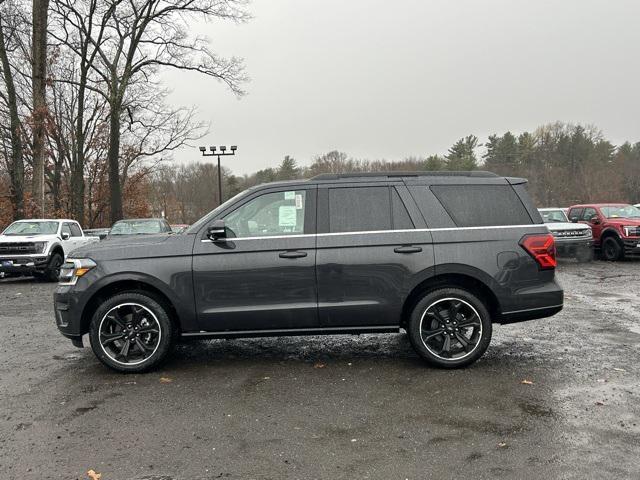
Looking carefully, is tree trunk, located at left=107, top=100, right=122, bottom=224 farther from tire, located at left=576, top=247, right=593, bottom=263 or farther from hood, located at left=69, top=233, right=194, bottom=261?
hood, located at left=69, top=233, right=194, bottom=261

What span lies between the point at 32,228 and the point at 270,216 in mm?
12747

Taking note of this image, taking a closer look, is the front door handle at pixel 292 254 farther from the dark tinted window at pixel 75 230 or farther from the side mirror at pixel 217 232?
the dark tinted window at pixel 75 230

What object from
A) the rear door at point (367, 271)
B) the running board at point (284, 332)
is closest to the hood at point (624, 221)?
the rear door at point (367, 271)

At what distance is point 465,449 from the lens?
3293mm

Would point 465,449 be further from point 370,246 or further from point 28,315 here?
point 28,315

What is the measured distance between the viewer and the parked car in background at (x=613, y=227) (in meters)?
15.1

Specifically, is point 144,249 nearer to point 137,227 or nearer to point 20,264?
point 20,264

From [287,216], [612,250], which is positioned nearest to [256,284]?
[287,216]

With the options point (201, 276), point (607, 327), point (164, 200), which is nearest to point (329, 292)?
point (201, 276)

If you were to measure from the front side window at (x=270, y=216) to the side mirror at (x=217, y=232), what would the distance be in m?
0.11

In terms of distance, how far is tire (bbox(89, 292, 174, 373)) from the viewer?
487 centimetres

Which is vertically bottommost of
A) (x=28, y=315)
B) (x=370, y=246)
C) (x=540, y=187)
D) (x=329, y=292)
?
(x=28, y=315)

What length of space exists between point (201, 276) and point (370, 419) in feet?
7.06

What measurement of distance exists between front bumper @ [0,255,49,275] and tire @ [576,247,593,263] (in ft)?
53.3
